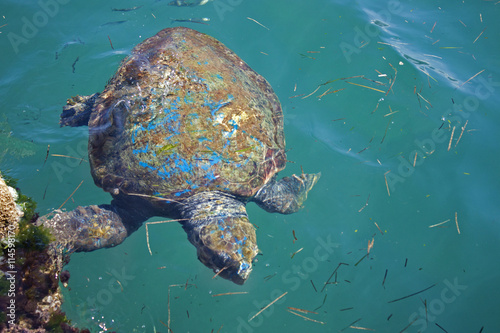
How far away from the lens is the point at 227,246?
3377 millimetres

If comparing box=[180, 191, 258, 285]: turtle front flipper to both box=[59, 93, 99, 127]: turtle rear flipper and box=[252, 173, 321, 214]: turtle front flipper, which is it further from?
box=[59, 93, 99, 127]: turtle rear flipper

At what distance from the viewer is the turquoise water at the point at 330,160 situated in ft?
14.3

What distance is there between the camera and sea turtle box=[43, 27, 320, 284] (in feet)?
11.9

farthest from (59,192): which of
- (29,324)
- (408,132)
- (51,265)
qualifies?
(408,132)

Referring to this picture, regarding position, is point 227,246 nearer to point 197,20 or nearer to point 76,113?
point 76,113

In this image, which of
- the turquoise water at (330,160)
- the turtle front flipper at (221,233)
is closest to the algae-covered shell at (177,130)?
the turtle front flipper at (221,233)

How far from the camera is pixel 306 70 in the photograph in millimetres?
6207

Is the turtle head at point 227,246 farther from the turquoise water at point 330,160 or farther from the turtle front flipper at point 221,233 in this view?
the turquoise water at point 330,160

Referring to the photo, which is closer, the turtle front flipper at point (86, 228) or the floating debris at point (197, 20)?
the turtle front flipper at point (86, 228)

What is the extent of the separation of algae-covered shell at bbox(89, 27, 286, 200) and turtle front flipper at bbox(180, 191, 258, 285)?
0.18m

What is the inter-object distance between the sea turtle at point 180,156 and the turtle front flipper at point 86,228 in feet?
0.04

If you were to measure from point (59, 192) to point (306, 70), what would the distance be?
522 centimetres

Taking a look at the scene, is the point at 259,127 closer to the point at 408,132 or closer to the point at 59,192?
the point at 408,132

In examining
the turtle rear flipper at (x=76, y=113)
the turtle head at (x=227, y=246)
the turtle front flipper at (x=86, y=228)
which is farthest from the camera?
the turtle rear flipper at (x=76, y=113)
